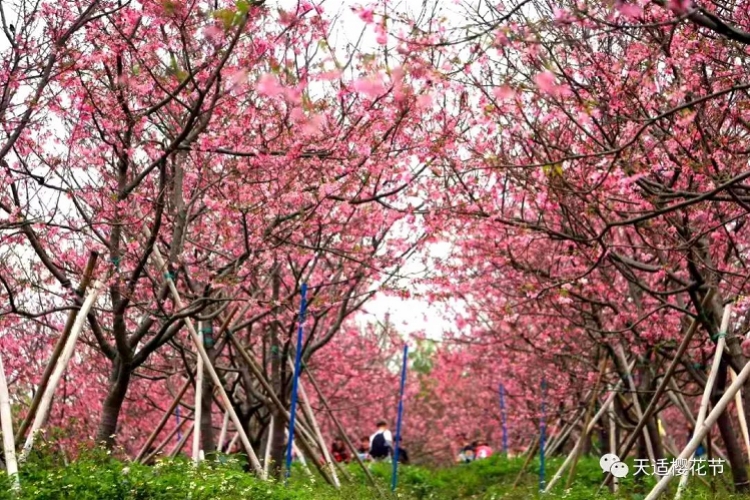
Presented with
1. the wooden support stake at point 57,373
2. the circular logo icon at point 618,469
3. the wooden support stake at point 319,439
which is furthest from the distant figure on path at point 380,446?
the wooden support stake at point 57,373

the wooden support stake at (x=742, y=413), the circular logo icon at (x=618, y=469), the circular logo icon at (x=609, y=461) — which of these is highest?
the wooden support stake at (x=742, y=413)

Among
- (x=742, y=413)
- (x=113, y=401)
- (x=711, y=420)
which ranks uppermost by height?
(x=113, y=401)

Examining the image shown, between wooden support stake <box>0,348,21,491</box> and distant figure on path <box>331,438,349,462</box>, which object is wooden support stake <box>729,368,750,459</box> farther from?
distant figure on path <box>331,438,349,462</box>

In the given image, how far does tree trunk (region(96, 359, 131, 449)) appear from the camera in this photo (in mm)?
9859

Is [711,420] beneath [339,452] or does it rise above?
beneath

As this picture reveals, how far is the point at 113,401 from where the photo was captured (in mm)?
10031

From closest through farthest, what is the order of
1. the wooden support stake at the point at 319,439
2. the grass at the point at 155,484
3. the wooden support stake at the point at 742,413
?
the grass at the point at 155,484 < the wooden support stake at the point at 742,413 < the wooden support stake at the point at 319,439

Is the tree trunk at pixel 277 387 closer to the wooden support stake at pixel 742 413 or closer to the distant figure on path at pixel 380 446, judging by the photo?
the wooden support stake at pixel 742 413

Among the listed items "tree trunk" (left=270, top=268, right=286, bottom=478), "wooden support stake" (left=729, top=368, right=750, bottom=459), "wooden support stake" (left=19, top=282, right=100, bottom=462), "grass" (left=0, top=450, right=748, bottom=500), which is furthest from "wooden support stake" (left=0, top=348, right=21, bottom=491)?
"wooden support stake" (left=729, top=368, right=750, bottom=459)

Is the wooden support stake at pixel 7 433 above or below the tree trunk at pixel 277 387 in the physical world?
below

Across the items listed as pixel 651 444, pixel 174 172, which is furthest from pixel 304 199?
pixel 651 444

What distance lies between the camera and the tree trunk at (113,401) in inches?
388

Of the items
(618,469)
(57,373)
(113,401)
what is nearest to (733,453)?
(618,469)

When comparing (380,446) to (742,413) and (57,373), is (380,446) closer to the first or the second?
(742,413)
